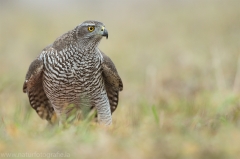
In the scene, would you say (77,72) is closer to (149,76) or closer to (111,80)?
(111,80)

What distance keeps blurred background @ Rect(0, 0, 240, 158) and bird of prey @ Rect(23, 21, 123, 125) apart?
0.38 meters

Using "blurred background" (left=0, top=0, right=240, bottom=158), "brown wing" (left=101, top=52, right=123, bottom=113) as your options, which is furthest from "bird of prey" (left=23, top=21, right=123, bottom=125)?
"blurred background" (left=0, top=0, right=240, bottom=158)

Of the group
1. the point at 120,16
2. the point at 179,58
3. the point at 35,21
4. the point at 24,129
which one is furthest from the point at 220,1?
the point at 24,129

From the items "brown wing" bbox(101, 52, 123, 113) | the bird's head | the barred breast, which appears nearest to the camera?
the barred breast

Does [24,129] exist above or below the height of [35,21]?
above

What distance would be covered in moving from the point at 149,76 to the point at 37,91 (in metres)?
3.63

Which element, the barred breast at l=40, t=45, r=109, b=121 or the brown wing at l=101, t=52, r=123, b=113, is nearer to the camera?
the barred breast at l=40, t=45, r=109, b=121

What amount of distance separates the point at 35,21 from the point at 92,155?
16.0 m

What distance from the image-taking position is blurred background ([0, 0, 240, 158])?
4137 millimetres

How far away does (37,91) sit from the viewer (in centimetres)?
723

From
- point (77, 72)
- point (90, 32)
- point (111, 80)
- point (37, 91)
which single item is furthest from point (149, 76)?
point (77, 72)

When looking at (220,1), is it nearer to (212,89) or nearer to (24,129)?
(212,89)

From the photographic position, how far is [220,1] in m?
20.6

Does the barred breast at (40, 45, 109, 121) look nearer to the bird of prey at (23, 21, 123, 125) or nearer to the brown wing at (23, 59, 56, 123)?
the bird of prey at (23, 21, 123, 125)
